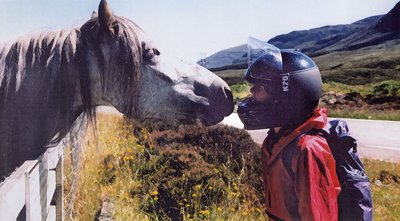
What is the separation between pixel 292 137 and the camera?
2.93 feet

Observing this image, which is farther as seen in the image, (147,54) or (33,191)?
(147,54)

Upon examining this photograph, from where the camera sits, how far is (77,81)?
1036 millimetres

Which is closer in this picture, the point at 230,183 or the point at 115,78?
the point at 115,78

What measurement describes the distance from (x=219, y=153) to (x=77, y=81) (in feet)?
4.49

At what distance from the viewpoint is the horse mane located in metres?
1.01

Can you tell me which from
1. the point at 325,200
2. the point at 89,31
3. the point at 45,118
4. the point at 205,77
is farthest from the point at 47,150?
the point at 325,200

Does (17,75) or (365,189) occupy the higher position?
(17,75)

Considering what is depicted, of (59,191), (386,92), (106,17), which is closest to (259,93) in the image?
(106,17)

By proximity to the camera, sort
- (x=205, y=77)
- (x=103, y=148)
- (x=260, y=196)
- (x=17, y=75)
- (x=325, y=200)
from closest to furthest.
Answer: (x=325, y=200)
(x=17, y=75)
(x=205, y=77)
(x=260, y=196)
(x=103, y=148)

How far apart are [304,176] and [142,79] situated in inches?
18.4

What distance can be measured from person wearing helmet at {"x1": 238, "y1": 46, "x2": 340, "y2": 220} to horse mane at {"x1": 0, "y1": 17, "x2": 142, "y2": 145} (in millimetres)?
302

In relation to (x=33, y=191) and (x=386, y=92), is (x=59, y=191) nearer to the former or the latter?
(x=33, y=191)

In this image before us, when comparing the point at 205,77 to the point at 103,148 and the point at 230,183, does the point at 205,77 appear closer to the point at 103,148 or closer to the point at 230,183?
the point at 230,183

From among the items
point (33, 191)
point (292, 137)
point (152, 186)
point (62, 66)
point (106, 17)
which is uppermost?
point (106, 17)
